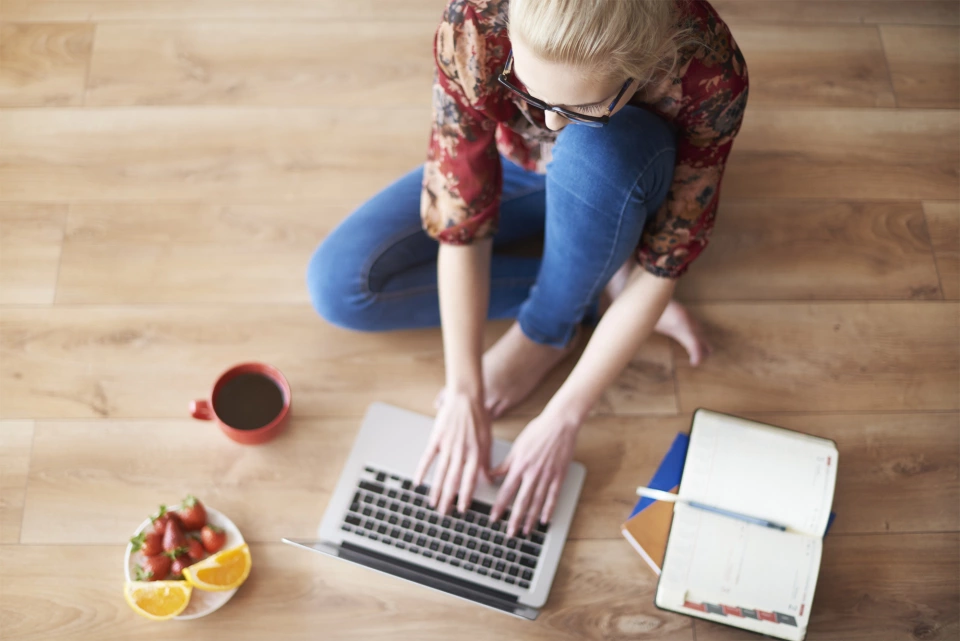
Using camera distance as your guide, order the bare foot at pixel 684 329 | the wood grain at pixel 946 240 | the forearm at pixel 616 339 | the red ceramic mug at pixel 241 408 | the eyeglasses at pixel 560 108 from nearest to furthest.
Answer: the eyeglasses at pixel 560 108
the forearm at pixel 616 339
the red ceramic mug at pixel 241 408
the bare foot at pixel 684 329
the wood grain at pixel 946 240

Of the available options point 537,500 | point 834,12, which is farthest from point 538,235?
point 834,12

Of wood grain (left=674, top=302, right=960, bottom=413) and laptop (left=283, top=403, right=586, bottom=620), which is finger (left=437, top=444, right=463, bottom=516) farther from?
wood grain (left=674, top=302, right=960, bottom=413)

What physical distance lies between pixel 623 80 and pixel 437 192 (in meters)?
0.34

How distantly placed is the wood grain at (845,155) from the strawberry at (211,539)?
105 centimetres

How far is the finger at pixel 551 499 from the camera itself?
117 centimetres

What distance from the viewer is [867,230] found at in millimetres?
1483

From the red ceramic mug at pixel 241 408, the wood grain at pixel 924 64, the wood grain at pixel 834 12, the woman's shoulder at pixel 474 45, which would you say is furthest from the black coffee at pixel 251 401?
the wood grain at pixel 924 64

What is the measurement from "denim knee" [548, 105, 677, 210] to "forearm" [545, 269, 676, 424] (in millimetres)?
162

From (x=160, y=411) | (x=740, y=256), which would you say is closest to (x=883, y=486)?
(x=740, y=256)

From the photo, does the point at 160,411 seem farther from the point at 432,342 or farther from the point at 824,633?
the point at 824,633

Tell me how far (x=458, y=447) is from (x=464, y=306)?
20cm

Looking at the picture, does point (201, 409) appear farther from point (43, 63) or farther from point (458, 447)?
point (43, 63)

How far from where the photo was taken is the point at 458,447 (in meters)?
1.13

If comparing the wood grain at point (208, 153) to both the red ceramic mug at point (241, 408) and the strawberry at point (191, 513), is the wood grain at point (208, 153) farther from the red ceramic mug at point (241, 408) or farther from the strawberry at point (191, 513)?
the strawberry at point (191, 513)
